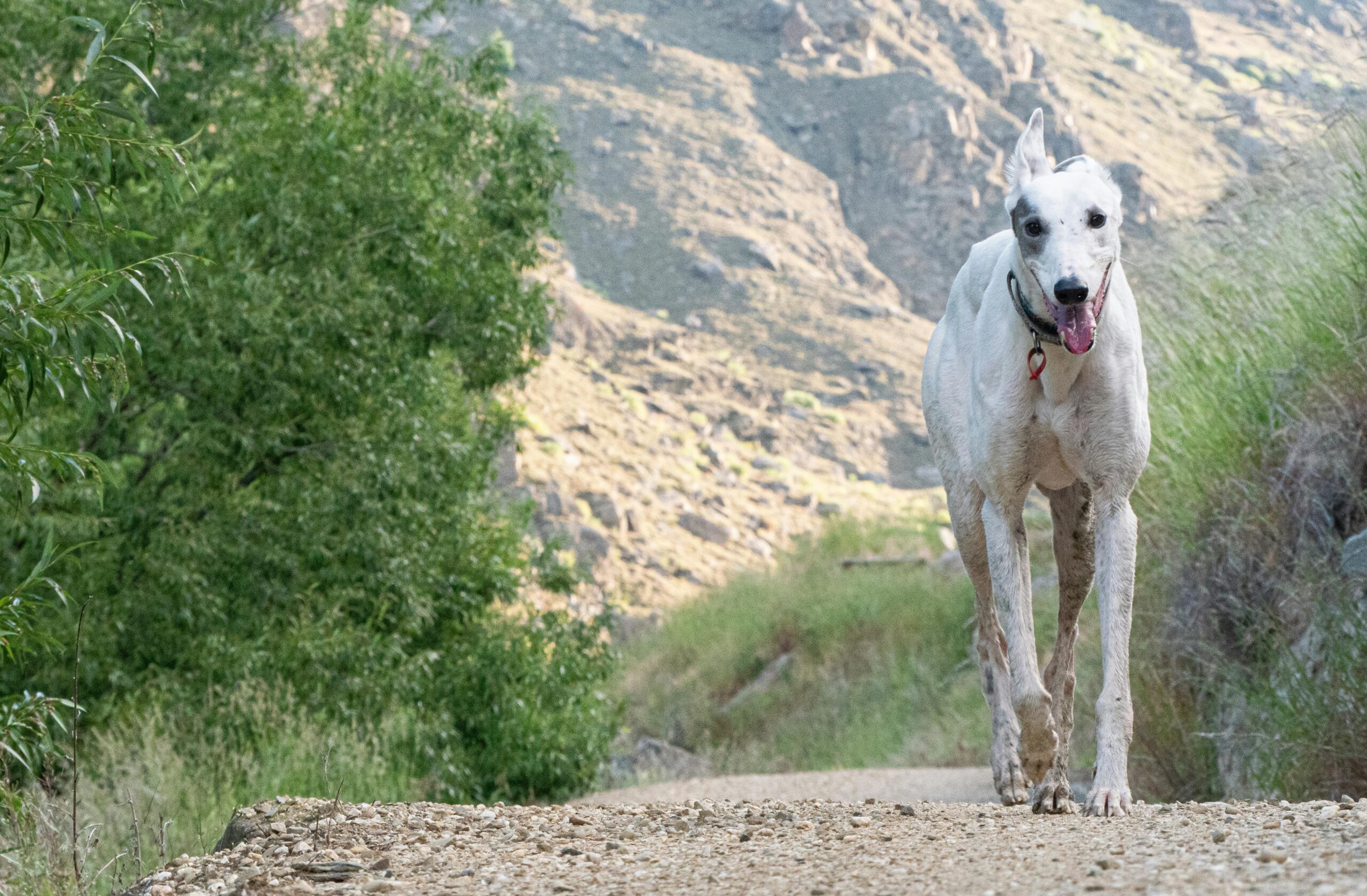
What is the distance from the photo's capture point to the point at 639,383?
42.5 metres

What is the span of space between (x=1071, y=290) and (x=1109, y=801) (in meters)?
1.63

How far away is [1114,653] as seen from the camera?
4.81m

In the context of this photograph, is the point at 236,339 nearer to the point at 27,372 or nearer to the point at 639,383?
the point at 27,372

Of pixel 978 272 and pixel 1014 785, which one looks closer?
pixel 1014 785

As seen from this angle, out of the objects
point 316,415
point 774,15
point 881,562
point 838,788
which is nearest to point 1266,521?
point 838,788

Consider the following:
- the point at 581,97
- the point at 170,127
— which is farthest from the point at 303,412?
the point at 581,97

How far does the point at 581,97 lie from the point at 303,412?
45893 mm

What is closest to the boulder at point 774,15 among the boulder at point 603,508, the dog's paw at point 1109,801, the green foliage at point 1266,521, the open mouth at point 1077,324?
the boulder at point 603,508

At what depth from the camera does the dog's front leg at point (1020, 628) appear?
4832 mm

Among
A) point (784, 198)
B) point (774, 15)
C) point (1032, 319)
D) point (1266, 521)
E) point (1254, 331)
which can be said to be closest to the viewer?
point (1032, 319)

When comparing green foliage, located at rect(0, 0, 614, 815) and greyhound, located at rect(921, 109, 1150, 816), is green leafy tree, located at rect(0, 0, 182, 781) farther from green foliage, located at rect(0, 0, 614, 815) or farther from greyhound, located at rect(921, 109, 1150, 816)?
green foliage, located at rect(0, 0, 614, 815)

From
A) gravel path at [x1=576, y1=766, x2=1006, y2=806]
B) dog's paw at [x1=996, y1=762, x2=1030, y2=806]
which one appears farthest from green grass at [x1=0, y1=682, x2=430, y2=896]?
dog's paw at [x1=996, y1=762, x2=1030, y2=806]

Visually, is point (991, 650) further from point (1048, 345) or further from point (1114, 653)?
Result: point (1048, 345)

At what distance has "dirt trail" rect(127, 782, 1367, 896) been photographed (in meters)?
3.28
